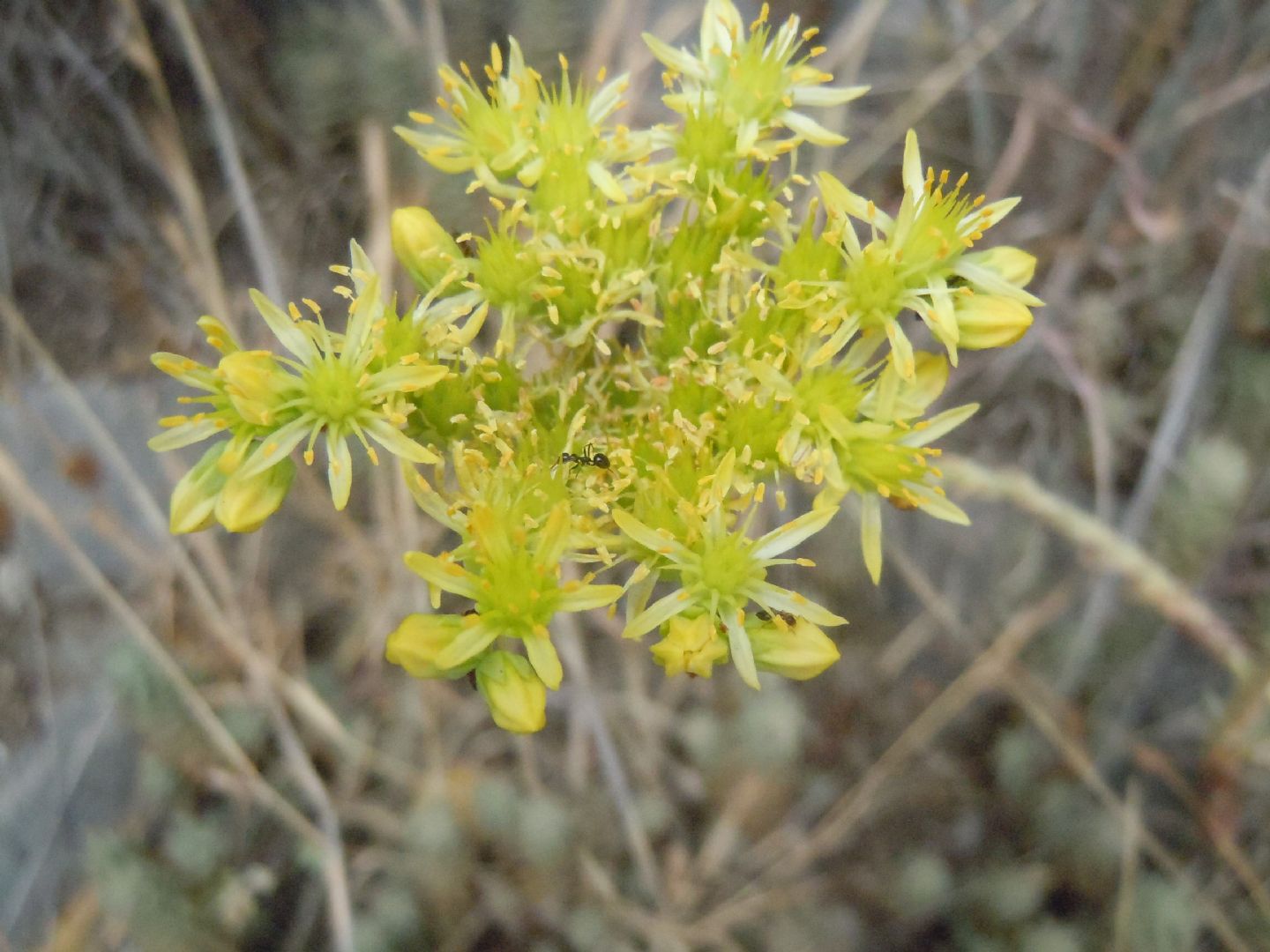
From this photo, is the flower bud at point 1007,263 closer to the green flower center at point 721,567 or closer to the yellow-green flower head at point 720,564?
the yellow-green flower head at point 720,564

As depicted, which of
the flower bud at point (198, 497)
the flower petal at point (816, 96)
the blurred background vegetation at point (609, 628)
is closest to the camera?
the flower bud at point (198, 497)

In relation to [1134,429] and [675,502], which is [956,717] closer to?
[1134,429]

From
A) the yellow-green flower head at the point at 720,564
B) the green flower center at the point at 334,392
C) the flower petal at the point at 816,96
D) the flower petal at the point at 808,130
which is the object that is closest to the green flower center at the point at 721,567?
the yellow-green flower head at the point at 720,564

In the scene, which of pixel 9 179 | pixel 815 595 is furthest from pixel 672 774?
pixel 9 179

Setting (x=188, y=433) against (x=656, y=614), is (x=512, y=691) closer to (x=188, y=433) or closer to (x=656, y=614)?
(x=656, y=614)

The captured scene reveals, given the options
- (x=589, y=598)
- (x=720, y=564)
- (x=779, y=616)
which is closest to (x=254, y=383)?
(x=589, y=598)

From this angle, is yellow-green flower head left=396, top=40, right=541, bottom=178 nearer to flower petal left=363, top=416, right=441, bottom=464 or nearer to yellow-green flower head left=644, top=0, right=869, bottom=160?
yellow-green flower head left=644, top=0, right=869, bottom=160

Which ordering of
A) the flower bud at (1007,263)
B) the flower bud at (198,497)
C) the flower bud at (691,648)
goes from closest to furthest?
1. the flower bud at (691,648)
2. the flower bud at (198,497)
3. the flower bud at (1007,263)
